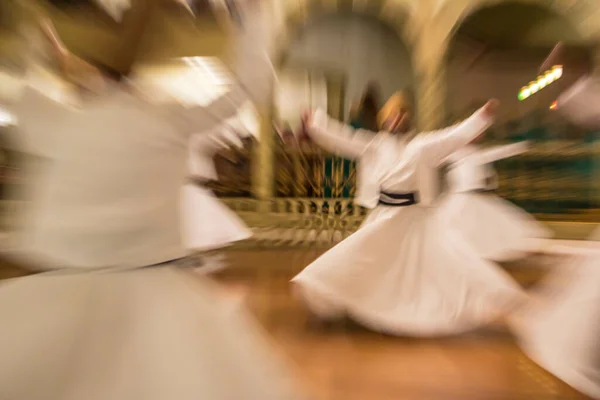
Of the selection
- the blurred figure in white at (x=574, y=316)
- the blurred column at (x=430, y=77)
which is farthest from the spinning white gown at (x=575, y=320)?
the blurred column at (x=430, y=77)

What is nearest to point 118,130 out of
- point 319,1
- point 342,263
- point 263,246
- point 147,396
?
point 147,396

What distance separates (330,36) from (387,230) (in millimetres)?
3763

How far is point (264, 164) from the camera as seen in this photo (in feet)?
16.3

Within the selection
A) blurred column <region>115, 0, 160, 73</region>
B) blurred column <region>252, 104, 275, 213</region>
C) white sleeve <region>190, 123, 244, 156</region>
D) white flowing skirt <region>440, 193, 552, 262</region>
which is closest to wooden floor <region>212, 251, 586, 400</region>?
white sleeve <region>190, 123, 244, 156</region>

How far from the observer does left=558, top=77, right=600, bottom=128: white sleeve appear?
1.65 meters

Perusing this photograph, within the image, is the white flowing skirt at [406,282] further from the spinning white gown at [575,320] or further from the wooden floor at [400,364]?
the spinning white gown at [575,320]

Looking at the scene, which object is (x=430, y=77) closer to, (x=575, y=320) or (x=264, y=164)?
(x=264, y=164)

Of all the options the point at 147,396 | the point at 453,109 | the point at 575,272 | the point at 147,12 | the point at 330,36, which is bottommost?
the point at 147,396

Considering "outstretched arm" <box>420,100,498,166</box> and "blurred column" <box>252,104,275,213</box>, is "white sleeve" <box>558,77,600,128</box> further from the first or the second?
"blurred column" <box>252,104,275,213</box>

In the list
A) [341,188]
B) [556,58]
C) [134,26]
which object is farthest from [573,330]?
[341,188]

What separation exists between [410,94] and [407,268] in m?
3.33

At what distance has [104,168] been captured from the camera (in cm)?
99

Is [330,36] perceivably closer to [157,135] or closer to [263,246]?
[263,246]

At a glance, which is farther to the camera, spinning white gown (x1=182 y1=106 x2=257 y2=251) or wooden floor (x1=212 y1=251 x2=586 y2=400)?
spinning white gown (x1=182 y1=106 x2=257 y2=251)
